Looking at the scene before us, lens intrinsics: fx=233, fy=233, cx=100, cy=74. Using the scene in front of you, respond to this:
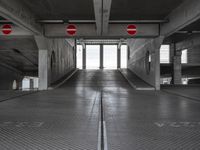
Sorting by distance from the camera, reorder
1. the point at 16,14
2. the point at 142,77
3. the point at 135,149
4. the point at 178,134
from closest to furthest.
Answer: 1. the point at 135,149
2. the point at 178,134
3. the point at 16,14
4. the point at 142,77

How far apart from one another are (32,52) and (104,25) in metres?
13.0

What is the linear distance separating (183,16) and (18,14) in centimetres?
1004

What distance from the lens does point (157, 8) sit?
50.9 ft

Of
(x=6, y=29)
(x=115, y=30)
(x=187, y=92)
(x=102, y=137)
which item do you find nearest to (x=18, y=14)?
(x=6, y=29)

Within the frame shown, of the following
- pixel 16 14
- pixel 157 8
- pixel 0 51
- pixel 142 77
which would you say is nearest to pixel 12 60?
pixel 0 51

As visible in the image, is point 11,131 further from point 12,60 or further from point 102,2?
point 12,60

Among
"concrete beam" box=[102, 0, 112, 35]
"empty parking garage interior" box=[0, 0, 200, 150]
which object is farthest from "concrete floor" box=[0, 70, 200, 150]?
"concrete beam" box=[102, 0, 112, 35]

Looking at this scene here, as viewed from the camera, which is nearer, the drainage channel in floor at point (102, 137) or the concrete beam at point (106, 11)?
the drainage channel in floor at point (102, 137)

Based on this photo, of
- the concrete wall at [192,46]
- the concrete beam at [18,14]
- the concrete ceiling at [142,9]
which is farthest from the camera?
the concrete wall at [192,46]

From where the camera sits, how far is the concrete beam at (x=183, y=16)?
41.2ft

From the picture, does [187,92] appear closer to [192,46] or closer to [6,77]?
[192,46]

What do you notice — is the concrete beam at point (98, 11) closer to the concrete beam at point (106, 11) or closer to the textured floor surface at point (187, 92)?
the concrete beam at point (106, 11)

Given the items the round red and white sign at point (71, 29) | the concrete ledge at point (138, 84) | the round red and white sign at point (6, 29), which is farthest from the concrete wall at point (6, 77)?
the concrete ledge at point (138, 84)

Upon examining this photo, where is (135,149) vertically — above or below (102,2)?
below
